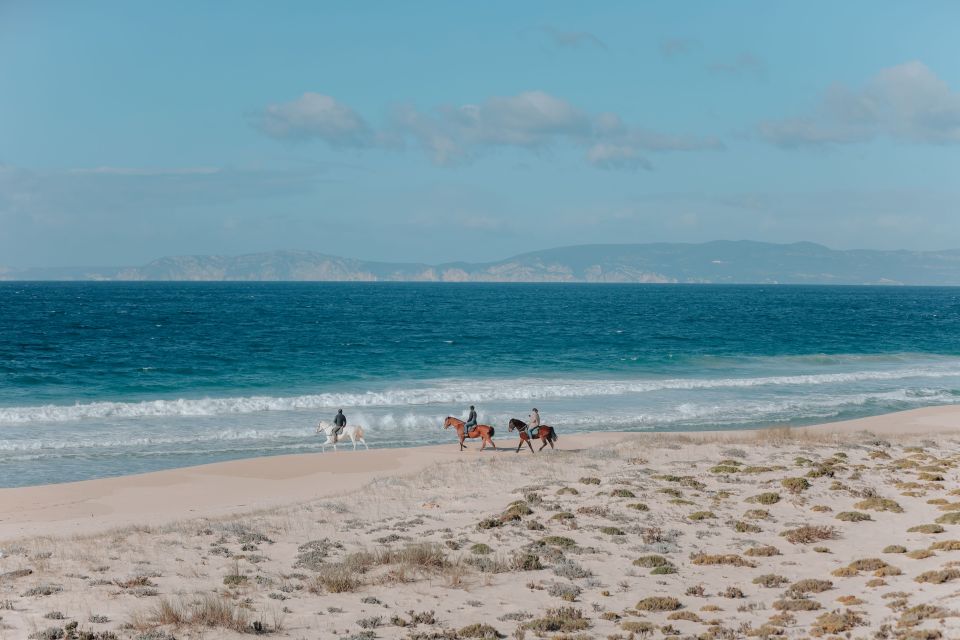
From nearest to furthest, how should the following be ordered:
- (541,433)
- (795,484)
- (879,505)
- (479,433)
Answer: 1. (879,505)
2. (795,484)
3. (541,433)
4. (479,433)

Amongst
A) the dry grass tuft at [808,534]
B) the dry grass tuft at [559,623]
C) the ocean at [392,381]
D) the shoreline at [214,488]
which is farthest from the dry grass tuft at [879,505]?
the ocean at [392,381]

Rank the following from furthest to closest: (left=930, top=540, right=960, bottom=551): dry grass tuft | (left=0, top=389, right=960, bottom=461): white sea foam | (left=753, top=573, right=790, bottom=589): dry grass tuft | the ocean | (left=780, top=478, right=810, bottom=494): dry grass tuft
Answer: the ocean
(left=0, top=389, right=960, bottom=461): white sea foam
(left=780, top=478, right=810, bottom=494): dry grass tuft
(left=930, top=540, right=960, bottom=551): dry grass tuft
(left=753, top=573, right=790, bottom=589): dry grass tuft

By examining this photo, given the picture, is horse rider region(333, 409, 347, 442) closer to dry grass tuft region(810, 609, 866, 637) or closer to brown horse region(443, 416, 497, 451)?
brown horse region(443, 416, 497, 451)

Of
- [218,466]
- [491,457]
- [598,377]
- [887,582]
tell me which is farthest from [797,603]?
[598,377]

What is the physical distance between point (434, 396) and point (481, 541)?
84.4ft

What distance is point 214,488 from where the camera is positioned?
23.3 m

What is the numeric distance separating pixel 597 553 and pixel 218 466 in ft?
48.7

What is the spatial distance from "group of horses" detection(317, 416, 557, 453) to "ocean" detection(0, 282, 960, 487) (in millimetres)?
1438

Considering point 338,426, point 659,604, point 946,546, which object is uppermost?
point 338,426

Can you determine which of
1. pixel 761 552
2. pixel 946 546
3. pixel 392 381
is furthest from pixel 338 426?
pixel 946 546

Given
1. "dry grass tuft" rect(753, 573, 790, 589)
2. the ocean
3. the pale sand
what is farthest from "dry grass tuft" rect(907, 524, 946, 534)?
the ocean

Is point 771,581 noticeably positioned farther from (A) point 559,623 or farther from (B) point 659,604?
(A) point 559,623

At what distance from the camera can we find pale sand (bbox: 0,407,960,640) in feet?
40.3

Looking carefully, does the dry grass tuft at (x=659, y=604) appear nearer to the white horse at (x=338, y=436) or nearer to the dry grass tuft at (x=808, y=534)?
the dry grass tuft at (x=808, y=534)
